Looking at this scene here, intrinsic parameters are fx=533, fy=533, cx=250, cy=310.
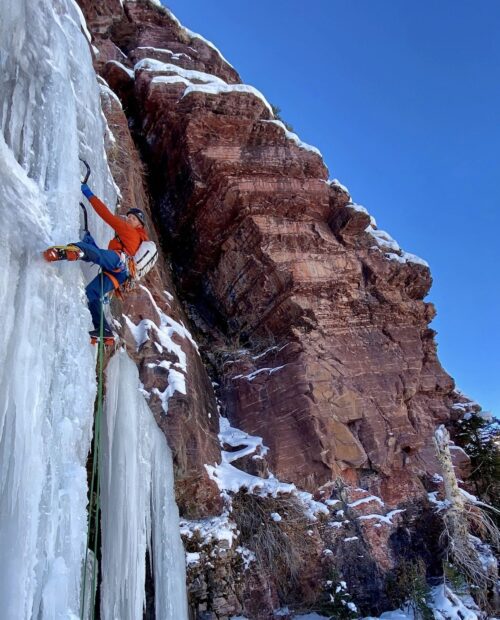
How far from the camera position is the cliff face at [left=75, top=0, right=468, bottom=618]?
809 cm

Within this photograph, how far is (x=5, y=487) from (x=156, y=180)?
308 inches

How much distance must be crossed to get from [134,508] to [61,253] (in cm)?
276

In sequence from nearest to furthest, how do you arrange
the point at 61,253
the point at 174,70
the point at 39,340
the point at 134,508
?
the point at 39,340
the point at 61,253
the point at 134,508
the point at 174,70

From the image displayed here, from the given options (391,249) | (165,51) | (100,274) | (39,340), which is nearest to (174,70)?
(165,51)

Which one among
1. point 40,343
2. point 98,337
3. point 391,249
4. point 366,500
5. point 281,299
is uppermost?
point 391,249

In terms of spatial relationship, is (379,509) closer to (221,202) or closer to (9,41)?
(221,202)

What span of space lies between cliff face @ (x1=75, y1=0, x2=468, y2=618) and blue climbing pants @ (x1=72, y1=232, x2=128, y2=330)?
2287 millimetres

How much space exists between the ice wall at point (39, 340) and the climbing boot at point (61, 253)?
0.16 metres

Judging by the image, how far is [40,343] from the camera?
13.8ft

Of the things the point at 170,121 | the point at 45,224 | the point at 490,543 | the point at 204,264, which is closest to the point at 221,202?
the point at 204,264

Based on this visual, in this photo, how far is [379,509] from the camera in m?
8.01

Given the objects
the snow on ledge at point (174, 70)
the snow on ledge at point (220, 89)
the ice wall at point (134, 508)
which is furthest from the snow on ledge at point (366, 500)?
the snow on ledge at point (174, 70)

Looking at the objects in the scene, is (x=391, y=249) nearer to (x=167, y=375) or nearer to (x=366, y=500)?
(x=366, y=500)

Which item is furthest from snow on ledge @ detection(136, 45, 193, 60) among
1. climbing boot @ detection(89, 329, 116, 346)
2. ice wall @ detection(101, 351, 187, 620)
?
climbing boot @ detection(89, 329, 116, 346)
